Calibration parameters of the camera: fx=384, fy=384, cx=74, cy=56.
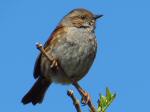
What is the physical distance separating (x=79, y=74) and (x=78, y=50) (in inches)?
17.5

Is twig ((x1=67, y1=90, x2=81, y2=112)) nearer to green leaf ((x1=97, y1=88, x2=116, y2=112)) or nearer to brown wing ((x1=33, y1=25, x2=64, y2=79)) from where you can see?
green leaf ((x1=97, y1=88, x2=116, y2=112))

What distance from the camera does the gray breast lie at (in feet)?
18.6

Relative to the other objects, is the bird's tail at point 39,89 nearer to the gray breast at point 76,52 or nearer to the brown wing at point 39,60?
the brown wing at point 39,60

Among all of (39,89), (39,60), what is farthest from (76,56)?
(39,89)

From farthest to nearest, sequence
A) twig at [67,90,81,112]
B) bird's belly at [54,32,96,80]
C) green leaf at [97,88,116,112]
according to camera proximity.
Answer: bird's belly at [54,32,96,80]
green leaf at [97,88,116,112]
twig at [67,90,81,112]

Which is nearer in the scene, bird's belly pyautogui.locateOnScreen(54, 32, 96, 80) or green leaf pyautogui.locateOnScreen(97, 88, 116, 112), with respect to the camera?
green leaf pyautogui.locateOnScreen(97, 88, 116, 112)

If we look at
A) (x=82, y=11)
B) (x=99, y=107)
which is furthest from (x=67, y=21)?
(x=99, y=107)

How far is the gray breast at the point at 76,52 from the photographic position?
5684 mm

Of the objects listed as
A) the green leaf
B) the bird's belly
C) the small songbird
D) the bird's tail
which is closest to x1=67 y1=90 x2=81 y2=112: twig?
the green leaf

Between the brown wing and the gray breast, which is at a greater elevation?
the brown wing

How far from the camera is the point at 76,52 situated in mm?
5715

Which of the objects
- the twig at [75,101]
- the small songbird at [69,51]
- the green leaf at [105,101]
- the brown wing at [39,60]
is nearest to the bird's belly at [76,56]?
the small songbird at [69,51]

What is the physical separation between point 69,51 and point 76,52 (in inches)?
4.5

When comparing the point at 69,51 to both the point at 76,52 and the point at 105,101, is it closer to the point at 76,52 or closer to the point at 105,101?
the point at 76,52
